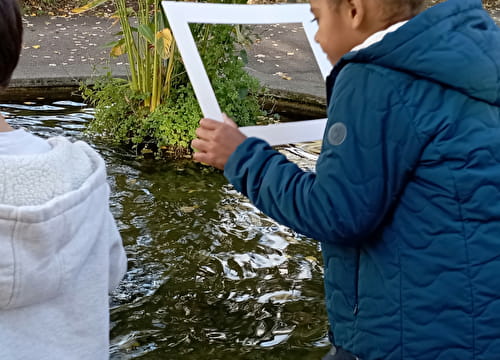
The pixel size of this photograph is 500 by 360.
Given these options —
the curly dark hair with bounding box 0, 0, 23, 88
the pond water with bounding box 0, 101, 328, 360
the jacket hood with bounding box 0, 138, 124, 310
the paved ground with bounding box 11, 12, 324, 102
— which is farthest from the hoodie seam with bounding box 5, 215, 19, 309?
the paved ground with bounding box 11, 12, 324, 102

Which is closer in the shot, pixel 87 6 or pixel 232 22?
pixel 232 22

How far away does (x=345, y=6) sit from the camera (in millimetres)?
1370

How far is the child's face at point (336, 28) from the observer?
4.52 ft

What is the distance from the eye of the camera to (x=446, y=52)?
49.4 inches

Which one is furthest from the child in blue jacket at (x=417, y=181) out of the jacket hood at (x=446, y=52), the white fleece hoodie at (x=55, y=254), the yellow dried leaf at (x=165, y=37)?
the yellow dried leaf at (x=165, y=37)

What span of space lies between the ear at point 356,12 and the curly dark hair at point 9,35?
2.08ft

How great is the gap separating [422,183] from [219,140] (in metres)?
0.43

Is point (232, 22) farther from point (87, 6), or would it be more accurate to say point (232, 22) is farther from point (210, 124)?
point (87, 6)

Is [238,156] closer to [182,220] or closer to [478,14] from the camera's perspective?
[478,14]

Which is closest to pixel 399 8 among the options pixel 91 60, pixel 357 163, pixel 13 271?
pixel 357 163

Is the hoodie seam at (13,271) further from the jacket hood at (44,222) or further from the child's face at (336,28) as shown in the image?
the child's face at (336,28)

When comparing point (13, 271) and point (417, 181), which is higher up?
point (417, 181)

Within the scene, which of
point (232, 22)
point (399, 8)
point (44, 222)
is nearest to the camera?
point (44, 222)

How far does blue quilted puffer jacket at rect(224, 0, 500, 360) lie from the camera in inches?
49.1
